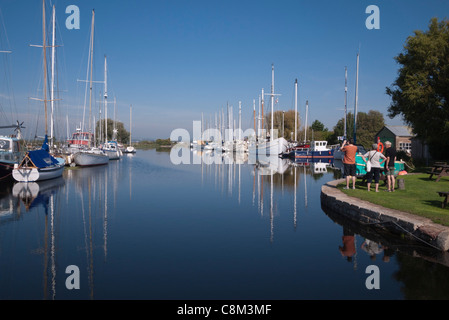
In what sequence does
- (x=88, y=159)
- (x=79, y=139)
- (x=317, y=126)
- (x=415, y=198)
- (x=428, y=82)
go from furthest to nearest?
(x=317, y=126)
(x=79, y=139)
(x=88, y=159)
(x=428, y=82)
(x=415, y=198)

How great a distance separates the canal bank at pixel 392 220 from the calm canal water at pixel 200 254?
0.35 m

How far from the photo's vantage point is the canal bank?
7.83 metres

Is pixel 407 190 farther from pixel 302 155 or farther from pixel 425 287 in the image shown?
pixel 302 155

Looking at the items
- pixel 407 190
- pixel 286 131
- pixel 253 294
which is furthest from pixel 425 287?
pixel 286 131

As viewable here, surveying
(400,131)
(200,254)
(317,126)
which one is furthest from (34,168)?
(317,126)

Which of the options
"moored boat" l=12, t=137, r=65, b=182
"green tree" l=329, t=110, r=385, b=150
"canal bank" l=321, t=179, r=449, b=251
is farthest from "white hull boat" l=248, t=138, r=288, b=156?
"canal bank" l=321, t=179, r=449, b=251

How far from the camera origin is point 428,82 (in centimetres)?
2562

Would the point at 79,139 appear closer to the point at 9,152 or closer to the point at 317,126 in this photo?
the point at 9,152

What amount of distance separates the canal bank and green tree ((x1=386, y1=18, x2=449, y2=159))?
54.9 feet

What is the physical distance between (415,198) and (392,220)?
3311 millimetres

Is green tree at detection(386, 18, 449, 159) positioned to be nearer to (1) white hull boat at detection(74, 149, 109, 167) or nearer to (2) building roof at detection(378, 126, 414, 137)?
(2) building roof at detection(378, 126, 414, 137)

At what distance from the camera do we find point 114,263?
6941mm
